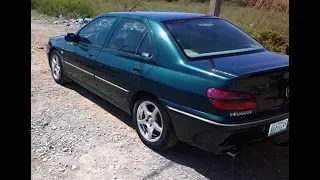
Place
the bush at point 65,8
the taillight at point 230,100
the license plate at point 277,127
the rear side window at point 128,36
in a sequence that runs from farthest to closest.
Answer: the bush at point 65,8
the rear side window at point 128,36
the license plate at point 277,127
the taillight at point 230,100

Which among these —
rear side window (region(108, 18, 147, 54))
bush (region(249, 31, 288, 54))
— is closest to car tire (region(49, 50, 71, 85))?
rear side window (region(108, 18, 147, 54))

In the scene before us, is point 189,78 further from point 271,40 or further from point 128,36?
point 271,40

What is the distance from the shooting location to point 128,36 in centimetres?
411

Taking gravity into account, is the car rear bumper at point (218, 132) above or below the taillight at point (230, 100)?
below

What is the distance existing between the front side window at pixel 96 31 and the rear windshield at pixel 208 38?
1045 mm

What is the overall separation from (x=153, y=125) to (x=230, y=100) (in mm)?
1031

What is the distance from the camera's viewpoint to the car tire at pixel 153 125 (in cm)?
346

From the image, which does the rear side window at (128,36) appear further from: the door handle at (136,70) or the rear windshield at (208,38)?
the rear windshield at (208,38)

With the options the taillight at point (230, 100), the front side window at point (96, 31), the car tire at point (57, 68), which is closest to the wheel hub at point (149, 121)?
the taillight at point (230, 100)
